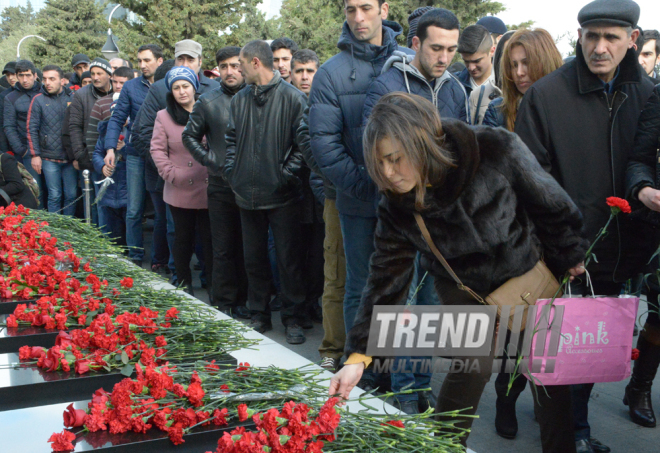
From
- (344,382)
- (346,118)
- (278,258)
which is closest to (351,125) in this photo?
(346,118)

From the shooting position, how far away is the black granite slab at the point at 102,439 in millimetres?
2246

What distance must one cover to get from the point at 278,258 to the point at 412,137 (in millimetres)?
3233

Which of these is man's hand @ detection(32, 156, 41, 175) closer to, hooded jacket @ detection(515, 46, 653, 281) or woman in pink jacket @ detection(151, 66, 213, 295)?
woman in pink jacket @ detection(151, 66, 213, 295)

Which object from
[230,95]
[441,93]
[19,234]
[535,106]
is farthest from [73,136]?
[535,106]

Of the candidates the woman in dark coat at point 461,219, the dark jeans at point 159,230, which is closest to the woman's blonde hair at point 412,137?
the woman in dark coat at point 461,219

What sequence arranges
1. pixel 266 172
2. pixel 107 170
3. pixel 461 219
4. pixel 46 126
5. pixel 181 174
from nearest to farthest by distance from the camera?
1. pixel 461 219
2. pixel 266 172
3. pixel 181 174
4. pixel 107 170
5. pixel 46 126

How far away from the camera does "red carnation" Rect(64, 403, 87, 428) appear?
7.61 ft

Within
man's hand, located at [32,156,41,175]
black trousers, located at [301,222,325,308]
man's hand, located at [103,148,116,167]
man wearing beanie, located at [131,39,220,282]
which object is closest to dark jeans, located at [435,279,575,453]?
black trousers, located at [301,222,325,308]

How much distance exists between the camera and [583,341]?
8.30 feet

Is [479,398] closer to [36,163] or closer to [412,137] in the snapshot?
[412,137]

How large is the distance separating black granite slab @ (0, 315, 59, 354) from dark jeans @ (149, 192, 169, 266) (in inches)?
158

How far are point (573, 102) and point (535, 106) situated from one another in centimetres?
18

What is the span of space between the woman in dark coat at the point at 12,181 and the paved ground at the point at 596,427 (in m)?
4.57

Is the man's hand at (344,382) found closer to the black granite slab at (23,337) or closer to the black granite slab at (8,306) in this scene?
the black granite slab at (23,337)
